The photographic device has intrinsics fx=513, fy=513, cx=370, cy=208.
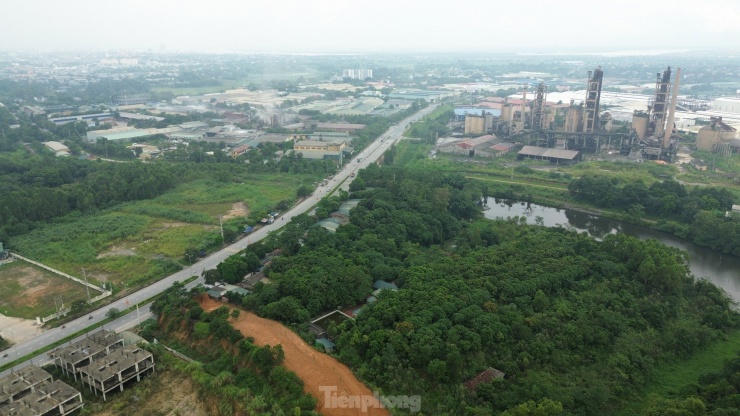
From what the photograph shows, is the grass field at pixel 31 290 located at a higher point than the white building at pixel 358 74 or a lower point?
lower

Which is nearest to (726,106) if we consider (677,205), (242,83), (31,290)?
(677,205)

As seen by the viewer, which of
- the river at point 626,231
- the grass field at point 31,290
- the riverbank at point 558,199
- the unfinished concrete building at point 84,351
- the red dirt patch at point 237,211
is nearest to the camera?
the unfinished concrete building at point 84,351

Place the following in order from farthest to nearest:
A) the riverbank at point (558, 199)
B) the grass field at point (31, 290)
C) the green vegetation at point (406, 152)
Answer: the green vegetation at point (406, 152) < the riverbank at point (558, 199) < the grass field at point (31, 290)

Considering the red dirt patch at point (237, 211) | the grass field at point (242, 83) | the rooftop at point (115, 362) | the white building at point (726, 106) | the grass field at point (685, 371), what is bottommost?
the grass field at point (685, 371)

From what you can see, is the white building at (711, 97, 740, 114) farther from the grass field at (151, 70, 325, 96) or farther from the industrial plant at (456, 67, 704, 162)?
the grass field at (151, 70, 325, 96)

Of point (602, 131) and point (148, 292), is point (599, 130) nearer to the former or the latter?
point (602, 131)

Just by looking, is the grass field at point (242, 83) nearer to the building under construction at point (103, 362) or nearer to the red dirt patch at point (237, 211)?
the red dirt patch at point (237, 211)

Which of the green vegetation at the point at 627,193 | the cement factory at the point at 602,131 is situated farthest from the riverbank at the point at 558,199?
the cement factory at the point at 602,131

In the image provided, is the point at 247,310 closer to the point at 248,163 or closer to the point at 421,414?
the point at 421,414
